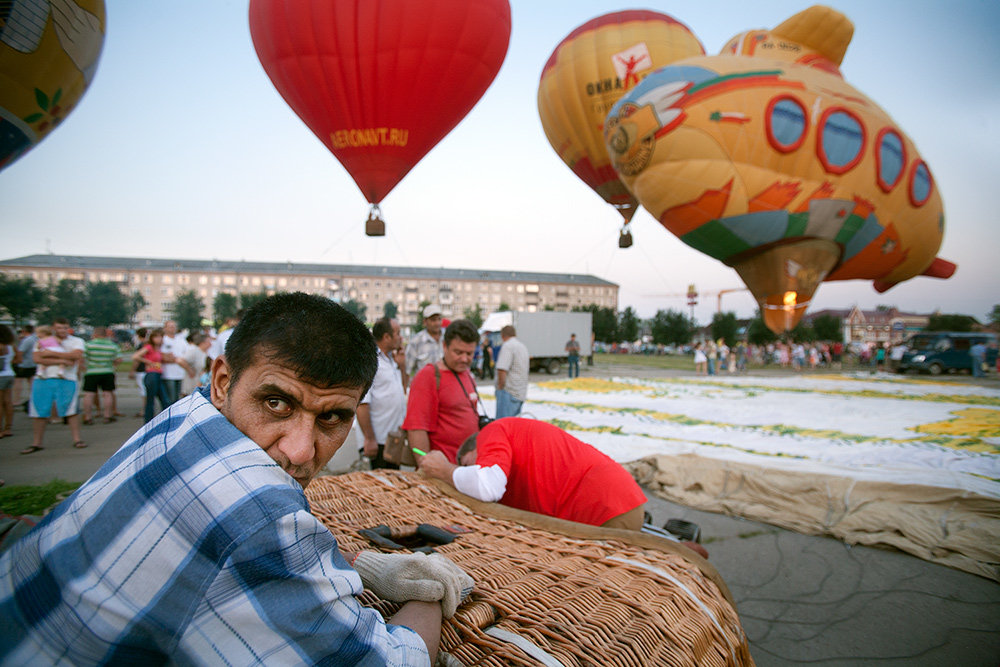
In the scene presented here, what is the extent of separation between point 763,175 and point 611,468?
30.4ft

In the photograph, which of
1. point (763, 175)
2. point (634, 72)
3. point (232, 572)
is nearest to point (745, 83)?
point (763, 175)

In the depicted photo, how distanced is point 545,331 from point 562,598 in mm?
19587

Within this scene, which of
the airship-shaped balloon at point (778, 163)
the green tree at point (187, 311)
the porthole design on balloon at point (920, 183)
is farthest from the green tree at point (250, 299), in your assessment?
the green tree at point (187, 311)

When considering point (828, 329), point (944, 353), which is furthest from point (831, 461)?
point (828, 329)

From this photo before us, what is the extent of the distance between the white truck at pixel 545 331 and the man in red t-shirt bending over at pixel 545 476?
16913 millimetres

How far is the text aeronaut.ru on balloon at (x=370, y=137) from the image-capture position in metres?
7.03

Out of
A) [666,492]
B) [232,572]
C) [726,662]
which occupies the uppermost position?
[232,572]

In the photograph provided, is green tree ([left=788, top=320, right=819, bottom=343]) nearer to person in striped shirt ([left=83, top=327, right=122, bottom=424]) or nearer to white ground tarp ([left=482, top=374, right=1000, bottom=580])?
white ground tarp ([left=482, top=374, right=1000, bottom=580])

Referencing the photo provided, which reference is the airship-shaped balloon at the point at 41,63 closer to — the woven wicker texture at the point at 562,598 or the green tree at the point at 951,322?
the woven wicker texture at the point at 562,598

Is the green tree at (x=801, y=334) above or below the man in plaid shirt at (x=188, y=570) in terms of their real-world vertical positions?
above

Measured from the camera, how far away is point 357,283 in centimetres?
9438

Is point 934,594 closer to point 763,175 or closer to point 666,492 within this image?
point 666,492

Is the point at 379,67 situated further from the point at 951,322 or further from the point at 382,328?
the point at 951,322

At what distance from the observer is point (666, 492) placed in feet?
15.3
